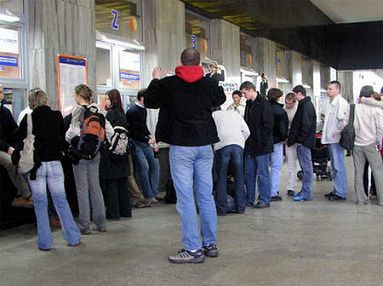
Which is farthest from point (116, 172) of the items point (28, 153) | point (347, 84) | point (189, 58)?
point (347, 84)

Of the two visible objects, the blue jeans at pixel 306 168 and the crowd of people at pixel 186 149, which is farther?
the blue jeans at pixel 306 168

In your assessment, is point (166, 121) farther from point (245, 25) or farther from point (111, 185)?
point (245, 25)

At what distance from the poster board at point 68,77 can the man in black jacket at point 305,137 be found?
2.96 m

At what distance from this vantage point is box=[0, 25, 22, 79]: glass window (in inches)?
244

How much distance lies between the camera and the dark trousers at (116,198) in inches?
251

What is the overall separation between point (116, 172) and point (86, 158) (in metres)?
0.99

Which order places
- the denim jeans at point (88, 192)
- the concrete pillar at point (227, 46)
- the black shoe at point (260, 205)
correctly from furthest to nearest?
the concrete pillar at point (227, 46)
the black shoe at point (260, 205)
the denim jeans at point (88, 192)

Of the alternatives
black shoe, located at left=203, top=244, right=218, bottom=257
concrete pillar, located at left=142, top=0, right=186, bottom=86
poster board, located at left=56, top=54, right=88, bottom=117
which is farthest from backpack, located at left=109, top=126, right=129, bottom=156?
concrete pillar, located at left=142, top=0, right=186, bottom=86

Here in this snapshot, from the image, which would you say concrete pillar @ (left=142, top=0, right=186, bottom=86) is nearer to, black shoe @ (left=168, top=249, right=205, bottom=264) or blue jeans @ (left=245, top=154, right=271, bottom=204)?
blue jeans @ (left=245, top=154, right=271, bottom=204)

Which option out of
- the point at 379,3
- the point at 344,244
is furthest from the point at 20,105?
the point at 379,3

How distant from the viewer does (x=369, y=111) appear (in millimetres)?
7047

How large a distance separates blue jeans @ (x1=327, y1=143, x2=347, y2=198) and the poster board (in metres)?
3.51

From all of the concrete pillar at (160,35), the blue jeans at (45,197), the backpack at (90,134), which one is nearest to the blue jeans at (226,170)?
the backpack at (90,134)

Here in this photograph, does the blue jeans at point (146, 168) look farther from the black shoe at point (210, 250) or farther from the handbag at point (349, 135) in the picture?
the black shoe at point (210, 250)
